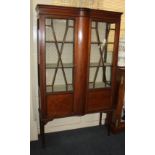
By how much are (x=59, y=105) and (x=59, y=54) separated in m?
0.67

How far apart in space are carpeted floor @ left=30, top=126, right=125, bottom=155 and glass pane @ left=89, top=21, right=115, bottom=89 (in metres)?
0.85

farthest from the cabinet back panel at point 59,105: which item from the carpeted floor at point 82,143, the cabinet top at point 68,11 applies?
the cabinet top at point 68,11

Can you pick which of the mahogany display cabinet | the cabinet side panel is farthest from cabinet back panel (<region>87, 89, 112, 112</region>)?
the cabinet side panel

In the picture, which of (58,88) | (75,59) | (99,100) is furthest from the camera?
(99,100)

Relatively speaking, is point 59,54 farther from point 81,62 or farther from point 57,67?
point 81,62

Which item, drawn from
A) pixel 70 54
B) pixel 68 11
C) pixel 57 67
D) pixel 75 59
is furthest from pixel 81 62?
pixel 68 11

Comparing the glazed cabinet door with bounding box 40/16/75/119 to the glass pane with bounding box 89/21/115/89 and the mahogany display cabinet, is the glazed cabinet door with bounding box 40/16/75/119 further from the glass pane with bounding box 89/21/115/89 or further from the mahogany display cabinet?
the glass pane with bounding box 89/21/115/89

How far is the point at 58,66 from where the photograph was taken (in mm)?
2168

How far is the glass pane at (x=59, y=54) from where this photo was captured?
2059 mm

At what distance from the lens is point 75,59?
210 cm
